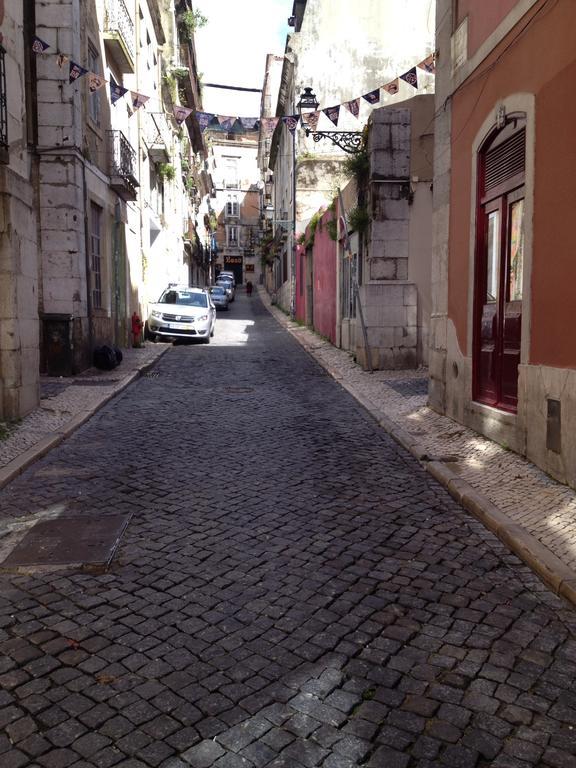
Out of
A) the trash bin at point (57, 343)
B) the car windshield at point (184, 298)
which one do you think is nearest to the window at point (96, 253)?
the trash bin at point (57, 343)

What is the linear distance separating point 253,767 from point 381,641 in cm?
107

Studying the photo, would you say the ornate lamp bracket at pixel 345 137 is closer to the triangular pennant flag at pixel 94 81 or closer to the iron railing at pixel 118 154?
the iron railing at pixel 118 154

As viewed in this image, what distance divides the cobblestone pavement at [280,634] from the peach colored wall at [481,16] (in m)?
4.91

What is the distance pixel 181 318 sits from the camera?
66.3ft

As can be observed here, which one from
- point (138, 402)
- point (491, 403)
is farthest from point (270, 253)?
point (491, 403)

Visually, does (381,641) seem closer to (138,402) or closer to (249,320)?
(138,402)

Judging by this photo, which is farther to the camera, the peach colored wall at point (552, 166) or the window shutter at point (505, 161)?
the window shutter at point (505, 161)

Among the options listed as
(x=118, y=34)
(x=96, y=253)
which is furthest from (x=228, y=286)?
(x=96, y=253)

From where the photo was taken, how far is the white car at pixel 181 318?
Answer: 20156 millimetres

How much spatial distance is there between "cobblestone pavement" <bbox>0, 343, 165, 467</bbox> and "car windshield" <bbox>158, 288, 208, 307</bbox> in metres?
5.31

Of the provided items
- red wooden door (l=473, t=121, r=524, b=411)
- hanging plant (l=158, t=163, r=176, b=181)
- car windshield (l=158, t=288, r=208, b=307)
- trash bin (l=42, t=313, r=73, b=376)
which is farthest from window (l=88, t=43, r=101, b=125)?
red wooden door (l=473, t=121, r=524, b=411)

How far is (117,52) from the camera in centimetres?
1605

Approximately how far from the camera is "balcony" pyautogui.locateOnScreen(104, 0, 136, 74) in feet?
50.6

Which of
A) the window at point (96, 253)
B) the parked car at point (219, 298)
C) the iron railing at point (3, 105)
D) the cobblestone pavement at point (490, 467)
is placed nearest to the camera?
the cobblestone pavement at point (490, 467)
